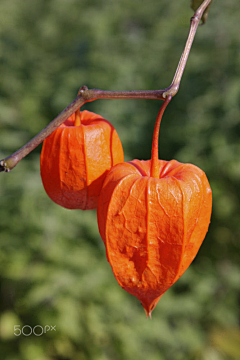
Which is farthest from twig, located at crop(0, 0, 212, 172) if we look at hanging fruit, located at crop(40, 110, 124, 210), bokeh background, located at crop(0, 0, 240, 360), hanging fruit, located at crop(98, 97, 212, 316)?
bokeh background, located at crop(0, 0, 240, 360)

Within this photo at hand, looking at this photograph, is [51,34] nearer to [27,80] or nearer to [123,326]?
[27,80]

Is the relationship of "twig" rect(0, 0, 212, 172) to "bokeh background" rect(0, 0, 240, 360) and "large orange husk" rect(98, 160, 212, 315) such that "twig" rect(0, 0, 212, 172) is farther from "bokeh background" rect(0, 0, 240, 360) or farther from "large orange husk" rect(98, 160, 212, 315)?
"bokeh background" rect(0, 0, 240, 360)

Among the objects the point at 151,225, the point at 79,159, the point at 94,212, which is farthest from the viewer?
the point at 94,212

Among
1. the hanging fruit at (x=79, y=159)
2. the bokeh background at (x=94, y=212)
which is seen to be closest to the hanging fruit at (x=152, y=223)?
the hanging fruit at (x=79, y=159)

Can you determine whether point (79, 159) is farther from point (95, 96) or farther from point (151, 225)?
point (151, 225)

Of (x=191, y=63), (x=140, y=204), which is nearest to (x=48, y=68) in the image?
(x=191, y=63)

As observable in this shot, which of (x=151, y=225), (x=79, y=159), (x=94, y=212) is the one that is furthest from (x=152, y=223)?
(x=94, y=212)
